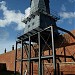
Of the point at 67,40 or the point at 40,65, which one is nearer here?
the point at 40,65

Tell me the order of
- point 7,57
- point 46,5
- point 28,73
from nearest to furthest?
point 28,73, point 46,5, point 7,57

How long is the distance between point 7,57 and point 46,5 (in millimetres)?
16768

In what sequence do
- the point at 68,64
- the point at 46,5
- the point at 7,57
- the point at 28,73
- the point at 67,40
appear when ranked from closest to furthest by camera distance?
the point at 68,64
the point at 67,40
the point at 28,73
the point at 46,5
the point at 7,57

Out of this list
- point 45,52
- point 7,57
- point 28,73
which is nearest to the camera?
point 28,73

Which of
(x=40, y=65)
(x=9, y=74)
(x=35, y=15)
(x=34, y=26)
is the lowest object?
(x=9, y=74)

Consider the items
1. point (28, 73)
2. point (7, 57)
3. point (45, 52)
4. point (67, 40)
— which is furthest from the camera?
point (7, 57)

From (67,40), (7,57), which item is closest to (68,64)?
(67,40)

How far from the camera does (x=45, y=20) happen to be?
2692 centimetres

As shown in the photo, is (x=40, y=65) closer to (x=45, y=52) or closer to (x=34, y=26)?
(x=45, y=52)

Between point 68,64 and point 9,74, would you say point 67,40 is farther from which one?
point 9,74

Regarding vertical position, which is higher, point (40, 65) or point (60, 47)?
point (60, 47)

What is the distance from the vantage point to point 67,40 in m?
21.6

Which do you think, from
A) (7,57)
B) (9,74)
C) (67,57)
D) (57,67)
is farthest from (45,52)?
(7,57)

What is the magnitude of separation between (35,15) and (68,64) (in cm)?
1223
